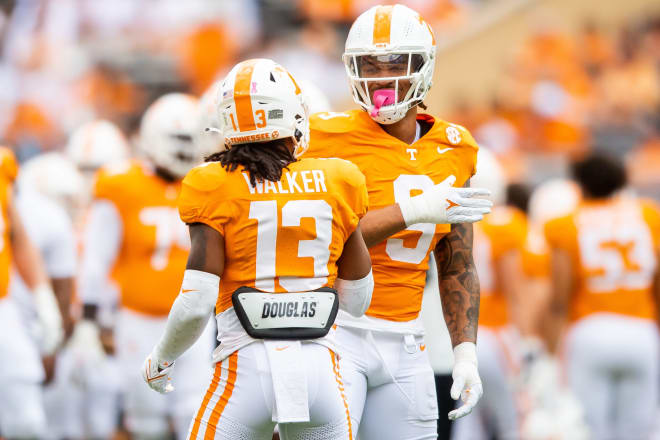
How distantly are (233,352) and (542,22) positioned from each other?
14258 millimetres

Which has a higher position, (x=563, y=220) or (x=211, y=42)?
(x=211, y=42)

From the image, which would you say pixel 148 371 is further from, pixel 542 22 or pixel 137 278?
pixel 542 22

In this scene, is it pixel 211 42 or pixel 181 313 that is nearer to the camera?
pixel 181 313

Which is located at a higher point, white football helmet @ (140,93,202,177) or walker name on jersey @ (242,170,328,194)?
white football helmet @ (140,93,202,177)

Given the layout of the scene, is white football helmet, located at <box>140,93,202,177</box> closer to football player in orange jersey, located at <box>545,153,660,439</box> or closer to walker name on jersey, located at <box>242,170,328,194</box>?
football player in orange jersey, located at <box>545,153,660,439</box>

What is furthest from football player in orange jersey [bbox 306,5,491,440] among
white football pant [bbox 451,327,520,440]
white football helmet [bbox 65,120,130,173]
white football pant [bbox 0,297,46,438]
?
white football helmet [bbox 65,120,130,173]

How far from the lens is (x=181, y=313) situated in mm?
3543

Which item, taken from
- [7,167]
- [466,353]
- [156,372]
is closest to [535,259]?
[7,167]

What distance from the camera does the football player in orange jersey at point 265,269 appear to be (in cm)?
349

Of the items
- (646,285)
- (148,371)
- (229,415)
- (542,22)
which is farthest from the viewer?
(542,22)

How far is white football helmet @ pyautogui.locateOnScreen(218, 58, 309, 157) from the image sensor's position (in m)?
3.61

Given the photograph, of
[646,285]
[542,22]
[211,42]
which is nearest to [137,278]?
[646,285]

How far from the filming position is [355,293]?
12.4 feet

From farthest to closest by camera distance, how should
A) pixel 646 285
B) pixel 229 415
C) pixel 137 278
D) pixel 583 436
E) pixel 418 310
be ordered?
pixel 583 436 → pixel 646 285 → pixel 137 278 → pixel 418 310 → pixel 229 415
